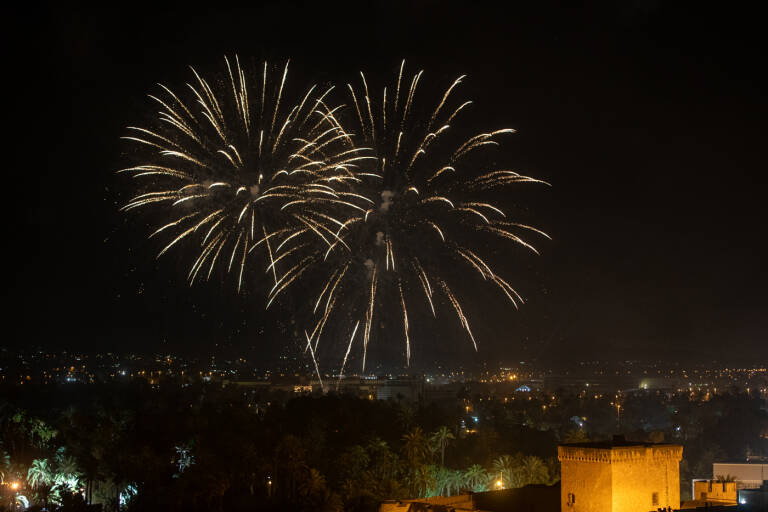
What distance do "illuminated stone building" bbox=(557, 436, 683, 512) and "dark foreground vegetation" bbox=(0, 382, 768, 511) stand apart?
16.7m

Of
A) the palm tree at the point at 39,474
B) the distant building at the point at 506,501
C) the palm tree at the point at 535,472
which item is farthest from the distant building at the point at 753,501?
the palm tree at the point at 39,474

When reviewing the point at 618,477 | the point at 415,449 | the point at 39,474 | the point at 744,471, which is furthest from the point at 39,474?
the point at 744,471

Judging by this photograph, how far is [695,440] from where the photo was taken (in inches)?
3433

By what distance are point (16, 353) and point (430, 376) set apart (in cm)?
8949

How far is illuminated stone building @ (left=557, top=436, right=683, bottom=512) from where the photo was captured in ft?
83.9

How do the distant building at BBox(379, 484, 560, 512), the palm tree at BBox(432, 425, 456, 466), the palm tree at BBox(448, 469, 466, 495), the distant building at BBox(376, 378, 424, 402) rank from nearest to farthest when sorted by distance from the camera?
1. the distant building at BBox(379, 484, 560, 512)
2. the palm tree at BBox(448, 469, 466, 495)
3. the palm tree at BBox(432, 425, 456, 466)
4. the distant building at BBox(376, 378, 424, 402)

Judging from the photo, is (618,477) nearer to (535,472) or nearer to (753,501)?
(753,501)

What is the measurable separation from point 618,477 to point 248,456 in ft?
86.2

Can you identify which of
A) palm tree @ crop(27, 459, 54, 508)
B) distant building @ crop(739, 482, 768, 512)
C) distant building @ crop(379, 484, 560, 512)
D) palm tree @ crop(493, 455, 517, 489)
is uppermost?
distant building @ crop(739, 482, 768, 512)

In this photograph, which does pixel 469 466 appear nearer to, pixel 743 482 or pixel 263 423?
pixel 263 423

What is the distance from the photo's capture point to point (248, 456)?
154ft

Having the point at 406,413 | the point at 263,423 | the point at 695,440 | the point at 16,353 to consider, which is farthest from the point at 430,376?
the point at 263,423

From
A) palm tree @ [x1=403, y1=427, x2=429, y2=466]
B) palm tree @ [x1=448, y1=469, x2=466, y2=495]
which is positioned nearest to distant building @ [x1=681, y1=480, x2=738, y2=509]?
palm tree @ [x1=403, y1=427, x2=429, y2=466]

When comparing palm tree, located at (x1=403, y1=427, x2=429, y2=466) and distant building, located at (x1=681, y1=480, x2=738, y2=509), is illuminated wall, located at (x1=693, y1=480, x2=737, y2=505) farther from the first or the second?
palm tree, located at (x1=403, y1=427, x2=429, y2=466)
